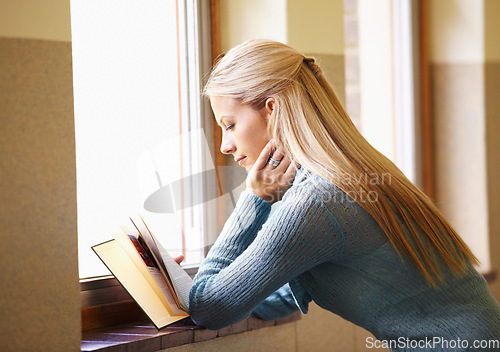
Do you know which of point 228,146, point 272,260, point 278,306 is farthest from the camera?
point 278,306

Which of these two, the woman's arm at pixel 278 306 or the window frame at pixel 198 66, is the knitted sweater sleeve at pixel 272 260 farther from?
the window frame at pixel 198 66

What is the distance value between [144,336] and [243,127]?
1.83ft

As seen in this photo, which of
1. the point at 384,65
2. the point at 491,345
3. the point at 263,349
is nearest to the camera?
the point at 491,345

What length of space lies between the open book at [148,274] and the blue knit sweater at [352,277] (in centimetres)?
12

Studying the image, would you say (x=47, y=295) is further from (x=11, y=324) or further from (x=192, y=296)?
(x=192, y=296)

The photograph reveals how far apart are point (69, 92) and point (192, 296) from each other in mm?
532

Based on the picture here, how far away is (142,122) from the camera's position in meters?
1.82

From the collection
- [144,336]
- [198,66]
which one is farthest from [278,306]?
[198,66]

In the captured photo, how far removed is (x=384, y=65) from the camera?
108 inches

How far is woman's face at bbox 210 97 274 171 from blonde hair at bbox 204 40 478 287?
2 centimetres

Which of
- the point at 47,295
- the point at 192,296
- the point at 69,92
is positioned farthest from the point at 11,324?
the point at 69,92

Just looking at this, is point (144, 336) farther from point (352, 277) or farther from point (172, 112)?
point (172, 112)

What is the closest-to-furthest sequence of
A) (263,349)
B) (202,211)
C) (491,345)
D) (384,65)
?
1. (491,345)
2. (263,349)
3. (202,211)
4. (384,65)

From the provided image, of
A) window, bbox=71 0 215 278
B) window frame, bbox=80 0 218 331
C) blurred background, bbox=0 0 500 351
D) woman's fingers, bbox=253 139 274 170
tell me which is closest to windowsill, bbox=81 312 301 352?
blurred background, bbox=0 0 500 351
